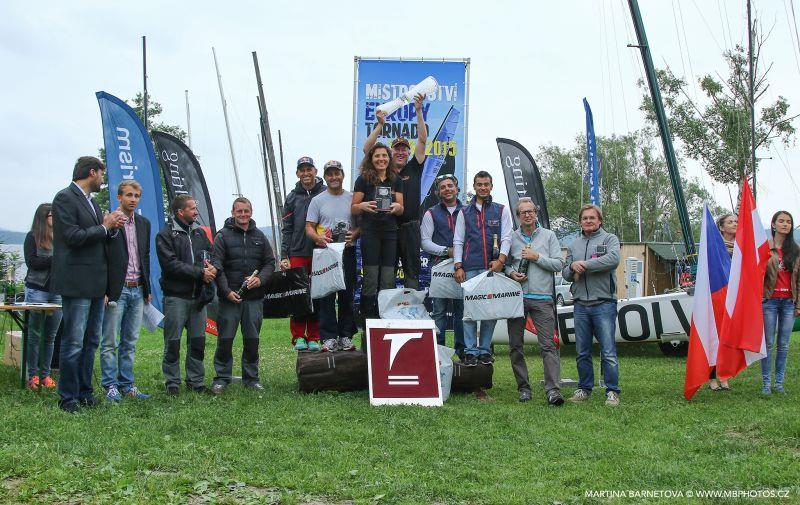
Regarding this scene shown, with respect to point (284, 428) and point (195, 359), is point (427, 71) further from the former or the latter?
point (284, 428)

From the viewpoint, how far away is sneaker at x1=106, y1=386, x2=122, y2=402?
266 inches

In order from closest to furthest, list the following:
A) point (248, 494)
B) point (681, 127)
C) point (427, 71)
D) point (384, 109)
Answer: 1. point (248, 494)
2. point (384, 109)
3. point (427, 71)
4. point (681, 127)

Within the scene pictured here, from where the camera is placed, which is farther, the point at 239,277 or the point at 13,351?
the point at 13,351

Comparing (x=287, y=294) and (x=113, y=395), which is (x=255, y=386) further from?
(x=113, y=395)

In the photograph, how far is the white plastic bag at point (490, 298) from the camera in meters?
7.10

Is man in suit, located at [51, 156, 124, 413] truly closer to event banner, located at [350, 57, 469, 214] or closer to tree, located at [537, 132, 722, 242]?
event banner, located at [350, 57, 469, 214]

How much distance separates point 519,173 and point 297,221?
574cm

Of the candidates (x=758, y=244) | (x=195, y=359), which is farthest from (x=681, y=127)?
(x=195, y=359)

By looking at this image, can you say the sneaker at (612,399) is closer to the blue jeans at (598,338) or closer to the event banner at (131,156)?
the blue jeans at (598,338)

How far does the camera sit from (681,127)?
31047mm

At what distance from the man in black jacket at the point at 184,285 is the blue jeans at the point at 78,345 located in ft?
2.83

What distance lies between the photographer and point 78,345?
20.6 ft

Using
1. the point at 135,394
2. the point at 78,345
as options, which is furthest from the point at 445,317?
the point at 78,345

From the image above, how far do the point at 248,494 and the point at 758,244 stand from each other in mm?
5567
